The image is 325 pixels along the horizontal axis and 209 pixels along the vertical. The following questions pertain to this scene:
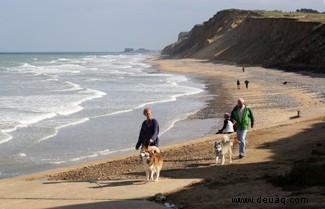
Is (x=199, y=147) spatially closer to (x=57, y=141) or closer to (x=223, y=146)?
(x=223, y=146)

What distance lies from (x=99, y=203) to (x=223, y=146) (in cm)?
408

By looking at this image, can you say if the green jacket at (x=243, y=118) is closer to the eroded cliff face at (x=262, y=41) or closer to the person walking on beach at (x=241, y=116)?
the person walking on beach at (x=241, y=116)

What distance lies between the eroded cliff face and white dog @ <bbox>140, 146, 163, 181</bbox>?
4593 centimetres

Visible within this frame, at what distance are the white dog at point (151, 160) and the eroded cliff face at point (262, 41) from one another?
45933mm

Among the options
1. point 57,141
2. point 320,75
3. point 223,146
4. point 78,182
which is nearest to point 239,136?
point 223,146

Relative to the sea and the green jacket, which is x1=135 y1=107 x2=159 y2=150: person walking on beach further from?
the sea

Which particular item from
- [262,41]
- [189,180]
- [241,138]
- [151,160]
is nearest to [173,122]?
[241,138]

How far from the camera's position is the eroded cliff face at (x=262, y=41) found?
202 feet

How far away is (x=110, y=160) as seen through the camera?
15.3 metres

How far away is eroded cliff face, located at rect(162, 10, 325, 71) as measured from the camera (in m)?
61.5

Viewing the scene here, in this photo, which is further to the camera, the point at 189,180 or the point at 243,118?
A: the point at 243,118

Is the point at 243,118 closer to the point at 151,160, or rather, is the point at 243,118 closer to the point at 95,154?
the point at 151,160

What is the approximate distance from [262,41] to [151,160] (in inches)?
3214

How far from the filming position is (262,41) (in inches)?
3509
